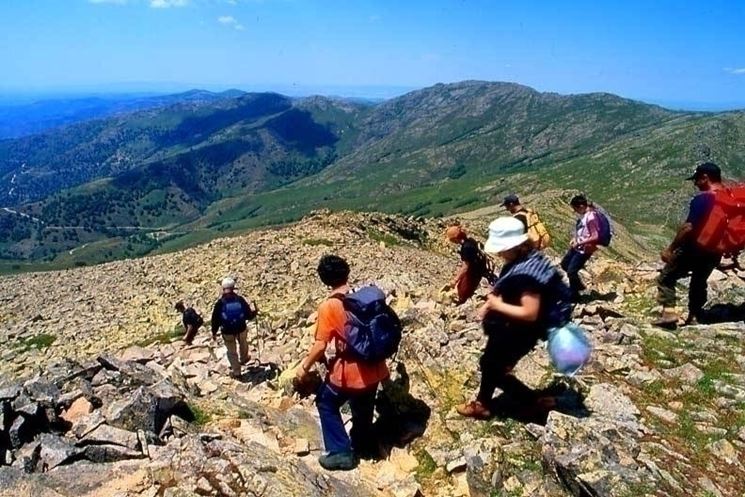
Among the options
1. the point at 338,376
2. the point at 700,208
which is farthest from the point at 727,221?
the point at 338,376

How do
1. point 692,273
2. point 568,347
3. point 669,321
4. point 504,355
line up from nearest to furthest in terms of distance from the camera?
point 568,347
point 504,355
point 692,273
point 669,321

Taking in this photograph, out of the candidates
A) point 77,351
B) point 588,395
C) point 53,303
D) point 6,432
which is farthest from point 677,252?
point 53,303

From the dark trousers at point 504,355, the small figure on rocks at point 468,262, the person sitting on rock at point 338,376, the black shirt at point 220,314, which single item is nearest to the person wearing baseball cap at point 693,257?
the small figure on rocks at point 468,262

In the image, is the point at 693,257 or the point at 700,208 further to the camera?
the point at 693,257

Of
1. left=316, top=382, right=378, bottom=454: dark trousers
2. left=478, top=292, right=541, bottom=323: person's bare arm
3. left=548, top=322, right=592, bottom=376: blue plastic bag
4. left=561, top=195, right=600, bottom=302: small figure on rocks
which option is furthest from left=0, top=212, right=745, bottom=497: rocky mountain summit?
left=478, top=292, right=541, bottom=323: person's bare arm

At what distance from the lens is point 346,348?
28.2 feet

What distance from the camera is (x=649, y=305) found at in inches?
647

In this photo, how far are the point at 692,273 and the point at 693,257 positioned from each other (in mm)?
507

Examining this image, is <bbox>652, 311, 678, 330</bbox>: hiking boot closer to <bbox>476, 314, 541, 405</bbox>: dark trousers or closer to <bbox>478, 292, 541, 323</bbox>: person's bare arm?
<bbox>476, 314, 541, 405</bbox>: dark trousers

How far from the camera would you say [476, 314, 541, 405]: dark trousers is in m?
8.42

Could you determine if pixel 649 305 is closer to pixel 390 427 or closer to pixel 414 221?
pixel 390 427

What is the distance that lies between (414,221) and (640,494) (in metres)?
48.2

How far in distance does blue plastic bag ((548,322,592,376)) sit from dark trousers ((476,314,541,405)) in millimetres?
248

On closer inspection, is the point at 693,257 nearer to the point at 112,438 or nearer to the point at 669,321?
the point at 669,321
